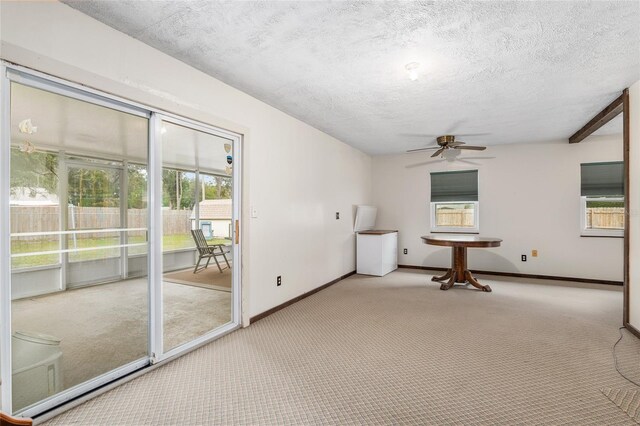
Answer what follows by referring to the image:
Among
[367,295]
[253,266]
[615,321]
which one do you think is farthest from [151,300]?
[615,321]

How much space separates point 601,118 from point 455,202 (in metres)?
2.58

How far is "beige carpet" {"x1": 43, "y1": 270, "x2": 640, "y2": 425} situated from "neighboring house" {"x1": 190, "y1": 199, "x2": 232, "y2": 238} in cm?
127

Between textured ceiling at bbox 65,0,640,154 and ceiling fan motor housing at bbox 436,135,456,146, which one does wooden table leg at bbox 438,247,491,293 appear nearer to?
ceiling fan motor housing at bbox 436,135,456,146

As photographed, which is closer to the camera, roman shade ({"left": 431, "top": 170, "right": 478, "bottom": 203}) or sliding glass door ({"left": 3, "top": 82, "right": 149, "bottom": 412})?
sliding glass door ({"left": 3, "top": 82, "right": 149, "bottom": 412})

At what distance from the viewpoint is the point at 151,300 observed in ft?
7.86

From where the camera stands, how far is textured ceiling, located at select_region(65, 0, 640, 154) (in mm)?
1904

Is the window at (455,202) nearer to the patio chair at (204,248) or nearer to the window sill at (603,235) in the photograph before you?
the window sill at (603,235)

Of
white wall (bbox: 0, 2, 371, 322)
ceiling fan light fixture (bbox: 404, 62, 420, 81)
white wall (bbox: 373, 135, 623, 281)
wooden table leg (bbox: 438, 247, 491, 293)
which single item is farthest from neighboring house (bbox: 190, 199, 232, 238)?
white wall (bbox: 373, 135, 623, 281)

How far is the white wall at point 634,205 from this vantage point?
9.68 ft

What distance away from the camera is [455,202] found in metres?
6.11

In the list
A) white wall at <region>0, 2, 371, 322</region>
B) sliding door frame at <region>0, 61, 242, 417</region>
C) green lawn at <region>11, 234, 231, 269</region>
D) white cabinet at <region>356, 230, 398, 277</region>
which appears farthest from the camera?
white cabinet at <region>356, 230, 398, 277</region>

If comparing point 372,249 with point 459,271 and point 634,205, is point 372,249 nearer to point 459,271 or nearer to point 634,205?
point 459,271

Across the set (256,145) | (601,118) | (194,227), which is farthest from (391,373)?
(601,118)

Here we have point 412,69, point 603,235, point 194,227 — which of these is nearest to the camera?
point 412,69
